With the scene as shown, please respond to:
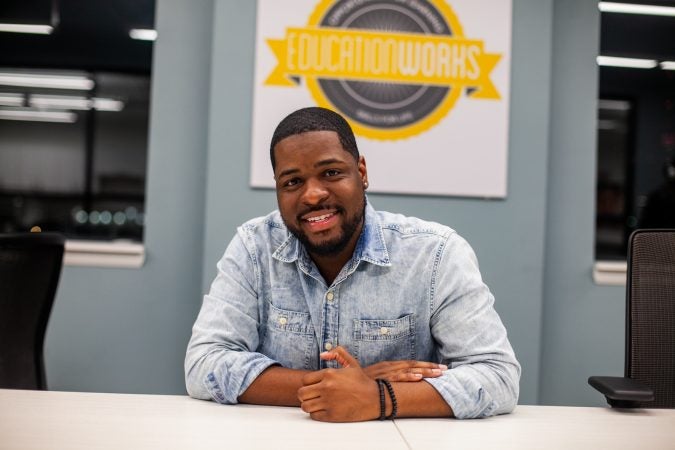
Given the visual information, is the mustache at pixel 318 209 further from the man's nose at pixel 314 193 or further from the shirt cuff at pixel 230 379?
the shirt cuff at pixel 230 379

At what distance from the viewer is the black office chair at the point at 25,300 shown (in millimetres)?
1729

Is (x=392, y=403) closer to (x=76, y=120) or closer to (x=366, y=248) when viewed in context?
(x=366, y=248)

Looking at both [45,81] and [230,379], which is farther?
[45,81]

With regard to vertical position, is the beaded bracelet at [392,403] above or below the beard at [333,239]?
below

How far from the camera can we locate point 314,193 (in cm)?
136

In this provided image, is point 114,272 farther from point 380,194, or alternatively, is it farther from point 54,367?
point 380,194

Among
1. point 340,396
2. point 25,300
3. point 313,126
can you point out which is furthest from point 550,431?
point 25,300

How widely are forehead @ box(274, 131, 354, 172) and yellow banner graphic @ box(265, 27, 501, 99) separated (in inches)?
55.7

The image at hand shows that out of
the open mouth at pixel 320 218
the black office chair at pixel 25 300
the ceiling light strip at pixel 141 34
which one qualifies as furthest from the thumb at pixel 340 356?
the ceiling light strip at pixel 141 34

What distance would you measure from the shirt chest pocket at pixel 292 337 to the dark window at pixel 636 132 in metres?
2.34

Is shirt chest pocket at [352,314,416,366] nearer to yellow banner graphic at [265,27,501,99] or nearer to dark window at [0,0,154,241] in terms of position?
yellow banner graphic at [265,27,501,99]

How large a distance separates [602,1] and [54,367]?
3.36 metres

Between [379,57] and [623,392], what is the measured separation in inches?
76.1

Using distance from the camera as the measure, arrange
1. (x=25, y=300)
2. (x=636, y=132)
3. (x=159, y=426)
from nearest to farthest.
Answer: (x=159, y=426), (x=25, y=300), (x=636, y=132)
